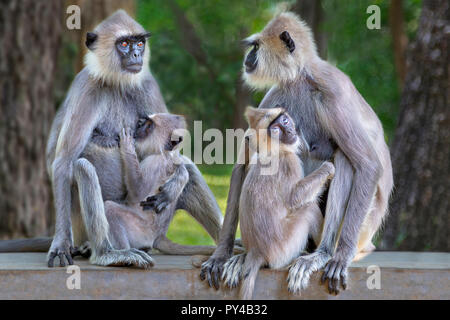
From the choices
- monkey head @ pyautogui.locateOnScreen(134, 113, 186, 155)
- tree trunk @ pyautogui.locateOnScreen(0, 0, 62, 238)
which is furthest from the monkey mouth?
tree trunk @ pyautogui.locateOnScreen(0, 0, 62, 238)

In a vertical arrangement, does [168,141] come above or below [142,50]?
below

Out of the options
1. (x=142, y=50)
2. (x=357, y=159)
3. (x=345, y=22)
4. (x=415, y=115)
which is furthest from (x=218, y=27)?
(x=357, y=159)

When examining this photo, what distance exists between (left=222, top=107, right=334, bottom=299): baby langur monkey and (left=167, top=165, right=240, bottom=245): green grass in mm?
6200

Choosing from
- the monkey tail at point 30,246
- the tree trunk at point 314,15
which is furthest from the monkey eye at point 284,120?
the tree trunk at point 314,15

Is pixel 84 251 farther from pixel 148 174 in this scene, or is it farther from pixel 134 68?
pixel 134 68

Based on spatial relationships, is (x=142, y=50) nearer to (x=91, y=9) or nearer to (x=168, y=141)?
(x=168, y=141)

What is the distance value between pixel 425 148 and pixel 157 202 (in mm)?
3259

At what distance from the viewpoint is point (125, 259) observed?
4.65 meters

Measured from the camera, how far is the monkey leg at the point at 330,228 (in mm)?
4391

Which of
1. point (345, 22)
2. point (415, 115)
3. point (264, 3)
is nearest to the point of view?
point (415, 115)

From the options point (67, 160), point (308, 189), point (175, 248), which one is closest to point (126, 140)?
point (67, 160)

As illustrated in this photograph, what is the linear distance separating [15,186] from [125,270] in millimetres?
4324

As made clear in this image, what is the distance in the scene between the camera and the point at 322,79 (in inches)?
189

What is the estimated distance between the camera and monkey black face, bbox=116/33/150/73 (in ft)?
16.9
